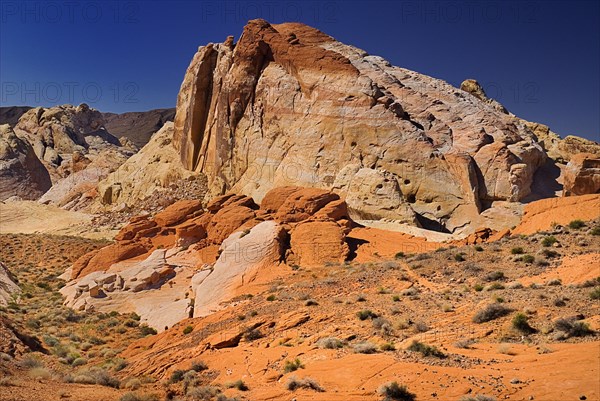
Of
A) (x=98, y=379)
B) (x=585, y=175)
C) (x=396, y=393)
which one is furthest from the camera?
(x=585, y=175)

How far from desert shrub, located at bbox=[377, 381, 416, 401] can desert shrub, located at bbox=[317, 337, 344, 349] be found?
3.24 m

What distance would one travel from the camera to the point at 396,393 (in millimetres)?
8492

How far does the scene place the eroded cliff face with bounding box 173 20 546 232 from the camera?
36719mm

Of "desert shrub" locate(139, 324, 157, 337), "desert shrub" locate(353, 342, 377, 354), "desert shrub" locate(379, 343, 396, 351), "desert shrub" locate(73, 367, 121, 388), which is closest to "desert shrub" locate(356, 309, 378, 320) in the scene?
"desert shrub" locate(353, 342, 377, 354)

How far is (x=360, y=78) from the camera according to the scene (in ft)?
132

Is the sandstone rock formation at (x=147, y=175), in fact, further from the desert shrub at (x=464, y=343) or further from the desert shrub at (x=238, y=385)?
the desert shrub at (x=464, y=343)

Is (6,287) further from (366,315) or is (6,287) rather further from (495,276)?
(495,276)

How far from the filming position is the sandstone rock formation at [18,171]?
2975 inches

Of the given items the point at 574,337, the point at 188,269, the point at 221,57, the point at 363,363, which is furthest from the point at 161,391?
the point at 221,57

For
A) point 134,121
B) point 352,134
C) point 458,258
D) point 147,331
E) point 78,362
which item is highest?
point 134,121

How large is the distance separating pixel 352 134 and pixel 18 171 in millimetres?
64351

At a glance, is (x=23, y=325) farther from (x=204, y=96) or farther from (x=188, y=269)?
(x=204, y=96)

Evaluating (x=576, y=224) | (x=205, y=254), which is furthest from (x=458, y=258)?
(x=205, y=254)

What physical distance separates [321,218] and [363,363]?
591 inches
